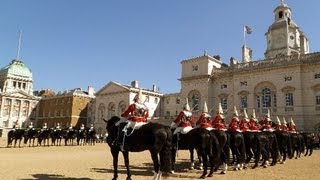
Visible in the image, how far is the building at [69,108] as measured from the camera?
81.8 metres

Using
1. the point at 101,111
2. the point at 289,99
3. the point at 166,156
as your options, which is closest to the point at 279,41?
the point at 289,99

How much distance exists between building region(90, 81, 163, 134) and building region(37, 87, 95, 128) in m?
6.83

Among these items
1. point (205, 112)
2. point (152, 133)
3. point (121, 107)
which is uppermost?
point (121, 107)

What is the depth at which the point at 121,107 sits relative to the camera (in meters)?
70.9

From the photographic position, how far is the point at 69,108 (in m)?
81.9

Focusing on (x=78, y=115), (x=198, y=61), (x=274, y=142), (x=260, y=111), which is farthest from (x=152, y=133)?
(x=78, y=115)

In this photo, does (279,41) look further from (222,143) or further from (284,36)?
(222,143)

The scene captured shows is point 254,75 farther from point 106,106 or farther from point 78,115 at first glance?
point 78,115

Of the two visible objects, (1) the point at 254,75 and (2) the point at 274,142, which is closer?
(2) the point at 274,142

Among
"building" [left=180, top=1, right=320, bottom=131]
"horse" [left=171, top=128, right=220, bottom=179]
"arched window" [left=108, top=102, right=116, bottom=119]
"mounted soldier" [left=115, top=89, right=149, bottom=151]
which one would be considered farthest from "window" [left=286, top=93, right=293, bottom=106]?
"arched window" [left=108, top=102, right=116, bottom=119]

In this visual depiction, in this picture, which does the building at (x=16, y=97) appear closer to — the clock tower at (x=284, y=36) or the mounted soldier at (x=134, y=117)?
the clock tower at (x=284, y=36)

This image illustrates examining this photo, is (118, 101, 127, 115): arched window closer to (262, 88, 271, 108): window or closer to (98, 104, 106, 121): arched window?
(98, 104, 106, 121): arched window

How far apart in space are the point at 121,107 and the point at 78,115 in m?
17.0

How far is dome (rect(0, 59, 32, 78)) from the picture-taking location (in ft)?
322
